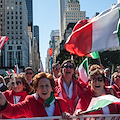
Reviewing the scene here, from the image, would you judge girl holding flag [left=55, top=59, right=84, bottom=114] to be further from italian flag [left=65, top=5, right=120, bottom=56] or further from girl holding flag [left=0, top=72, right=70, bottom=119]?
girl holding flag [left=0, top=72, right=70, bottom=119]

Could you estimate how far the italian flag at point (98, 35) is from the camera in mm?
3676

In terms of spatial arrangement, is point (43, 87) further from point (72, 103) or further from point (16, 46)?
point (16, 46)

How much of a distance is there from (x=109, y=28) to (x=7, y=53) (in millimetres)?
93483

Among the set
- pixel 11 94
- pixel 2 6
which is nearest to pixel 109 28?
pixel 11 94

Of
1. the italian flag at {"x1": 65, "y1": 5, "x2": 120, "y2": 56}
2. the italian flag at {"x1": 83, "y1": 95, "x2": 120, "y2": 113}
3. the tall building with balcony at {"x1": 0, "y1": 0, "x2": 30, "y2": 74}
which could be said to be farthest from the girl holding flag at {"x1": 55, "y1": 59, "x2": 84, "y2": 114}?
the tall building with balcony at {"x1": 0, "y1": 0, "x2": 30, "y2": 74}

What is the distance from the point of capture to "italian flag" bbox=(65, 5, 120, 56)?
3.68m

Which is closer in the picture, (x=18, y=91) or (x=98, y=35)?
(x=98, y=35)

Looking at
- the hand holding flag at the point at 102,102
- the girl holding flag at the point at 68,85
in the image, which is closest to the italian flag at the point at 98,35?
the girl holding flag at the point at 68,85

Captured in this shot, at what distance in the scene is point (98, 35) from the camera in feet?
12.8

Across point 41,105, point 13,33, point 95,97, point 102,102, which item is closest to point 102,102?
point 102,102

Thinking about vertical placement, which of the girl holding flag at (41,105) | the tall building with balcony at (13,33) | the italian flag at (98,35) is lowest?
the girl holding flag at (41,105)

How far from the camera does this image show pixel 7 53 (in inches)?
3708

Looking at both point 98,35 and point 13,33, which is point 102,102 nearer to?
point 98,35

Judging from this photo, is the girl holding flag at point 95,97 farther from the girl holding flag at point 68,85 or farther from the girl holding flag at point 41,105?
the girl holding flag at point 68,85
